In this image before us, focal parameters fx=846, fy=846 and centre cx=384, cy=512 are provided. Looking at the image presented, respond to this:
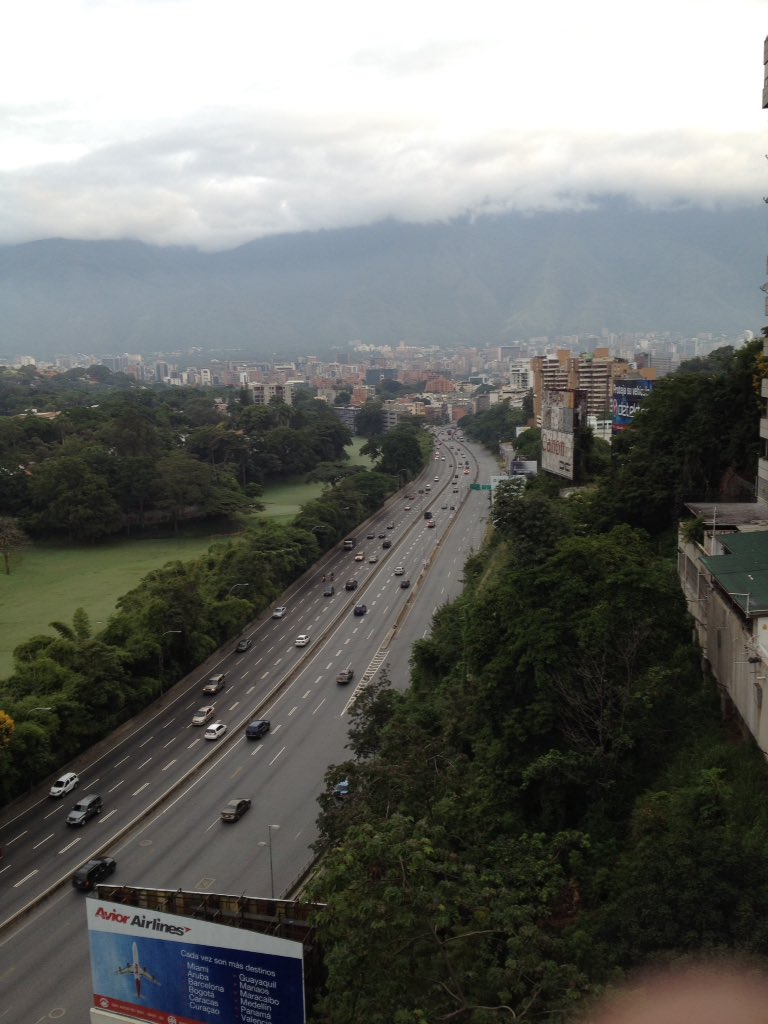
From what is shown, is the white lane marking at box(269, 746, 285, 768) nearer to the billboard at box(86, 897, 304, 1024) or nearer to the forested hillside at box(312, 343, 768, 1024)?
the forested hillside at box(312, 343, 768, 1024)

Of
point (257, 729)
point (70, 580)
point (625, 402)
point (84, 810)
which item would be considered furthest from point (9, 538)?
point (625, 402)

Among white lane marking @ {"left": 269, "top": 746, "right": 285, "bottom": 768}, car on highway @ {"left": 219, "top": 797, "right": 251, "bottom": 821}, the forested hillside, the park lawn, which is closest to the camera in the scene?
the forested hillside

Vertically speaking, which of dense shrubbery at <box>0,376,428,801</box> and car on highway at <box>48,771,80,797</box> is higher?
dense shrubbery at <box>0,376,428,801</box>

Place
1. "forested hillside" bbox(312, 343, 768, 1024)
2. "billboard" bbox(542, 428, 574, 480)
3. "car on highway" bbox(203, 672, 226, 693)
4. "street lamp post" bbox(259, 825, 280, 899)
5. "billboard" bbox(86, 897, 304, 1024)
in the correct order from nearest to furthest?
"forested hillside" bbox(312, 343, 768, 1024) → "billboard" bbox(86, 897, 304, 1024) → "street lamp post" bbox(259, 825, 280, 899) → "car on highway" bbox(203, 672, 226, 693) → "billboard" bbox(542, 428, 574, 480)

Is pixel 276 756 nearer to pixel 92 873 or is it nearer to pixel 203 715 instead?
pixel 203 715

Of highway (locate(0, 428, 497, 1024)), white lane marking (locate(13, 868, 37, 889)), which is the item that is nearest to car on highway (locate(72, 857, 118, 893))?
highway (locate(0, 428, 497, 1024))

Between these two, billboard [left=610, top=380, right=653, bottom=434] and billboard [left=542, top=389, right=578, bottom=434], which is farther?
billboard [left=610, top=380, right=653, bottom=434]

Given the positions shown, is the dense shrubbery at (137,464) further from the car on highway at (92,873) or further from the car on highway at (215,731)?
the car on highway at (92,873)
